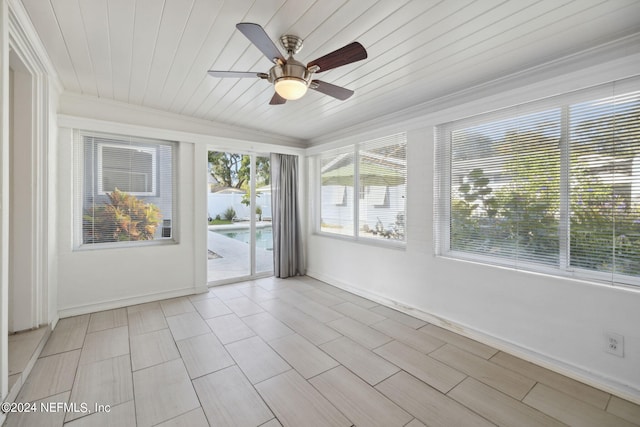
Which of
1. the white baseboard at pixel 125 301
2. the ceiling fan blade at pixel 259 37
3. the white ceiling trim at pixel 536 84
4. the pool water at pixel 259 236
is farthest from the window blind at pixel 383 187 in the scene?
the white baseboard at pixel 125 301

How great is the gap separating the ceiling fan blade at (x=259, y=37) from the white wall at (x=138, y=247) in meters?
2.54

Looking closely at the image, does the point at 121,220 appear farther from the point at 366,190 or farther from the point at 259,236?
the point at 366,190

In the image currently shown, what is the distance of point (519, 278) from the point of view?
7.72ft

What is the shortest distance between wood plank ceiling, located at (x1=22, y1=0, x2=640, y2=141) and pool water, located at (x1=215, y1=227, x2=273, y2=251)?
224cm

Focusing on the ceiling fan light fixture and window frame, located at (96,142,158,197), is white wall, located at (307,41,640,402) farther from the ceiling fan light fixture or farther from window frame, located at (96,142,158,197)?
window frame, located at (96,142,158,197)

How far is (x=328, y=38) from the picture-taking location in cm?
191

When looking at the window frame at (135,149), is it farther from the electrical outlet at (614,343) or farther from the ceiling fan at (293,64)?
the electrical outlet at (614,343)

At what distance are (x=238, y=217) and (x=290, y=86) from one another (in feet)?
10.0

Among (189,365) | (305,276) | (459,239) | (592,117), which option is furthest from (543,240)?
(305,276)

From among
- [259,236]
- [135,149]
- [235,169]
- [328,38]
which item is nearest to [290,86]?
[328,38]

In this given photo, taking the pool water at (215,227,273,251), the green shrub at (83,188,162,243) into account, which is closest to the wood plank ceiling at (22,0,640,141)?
the green shrub at (83,188,162,243)

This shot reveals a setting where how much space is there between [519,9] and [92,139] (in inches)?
164

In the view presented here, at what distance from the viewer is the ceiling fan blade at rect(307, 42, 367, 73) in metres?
1.55

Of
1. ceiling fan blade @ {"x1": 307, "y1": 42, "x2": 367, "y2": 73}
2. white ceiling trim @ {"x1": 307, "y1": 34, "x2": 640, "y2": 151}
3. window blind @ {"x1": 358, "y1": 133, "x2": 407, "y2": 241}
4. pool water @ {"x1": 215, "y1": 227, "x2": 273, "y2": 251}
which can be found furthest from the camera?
pool water @ {"x1": 215, "y1": 227, "x2": 273, "y2": 251}
